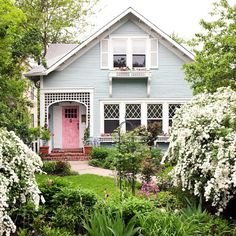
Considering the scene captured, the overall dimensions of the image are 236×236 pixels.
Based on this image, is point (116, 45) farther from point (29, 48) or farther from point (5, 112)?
point (5, 112)

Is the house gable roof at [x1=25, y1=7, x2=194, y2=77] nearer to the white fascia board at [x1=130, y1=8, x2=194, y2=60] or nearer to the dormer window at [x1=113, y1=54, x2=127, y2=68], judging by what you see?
the white fascia board at [x1=130, y1=8, x2=194, y2=60]

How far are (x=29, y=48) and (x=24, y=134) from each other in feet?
8.96

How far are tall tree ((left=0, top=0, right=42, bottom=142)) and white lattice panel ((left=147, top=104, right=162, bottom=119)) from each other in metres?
7.78

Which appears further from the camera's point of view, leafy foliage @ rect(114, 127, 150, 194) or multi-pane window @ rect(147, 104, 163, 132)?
multi-pane window @ rect(147, 104, 163, 132)

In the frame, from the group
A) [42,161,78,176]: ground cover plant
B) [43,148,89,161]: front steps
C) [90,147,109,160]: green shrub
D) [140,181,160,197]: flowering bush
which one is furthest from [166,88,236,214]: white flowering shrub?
[43,148,89,161]: front steps

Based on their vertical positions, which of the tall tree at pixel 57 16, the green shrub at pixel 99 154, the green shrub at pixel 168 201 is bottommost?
the green shrub at pixel 168 201

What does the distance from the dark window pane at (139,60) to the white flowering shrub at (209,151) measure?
36.3 ft

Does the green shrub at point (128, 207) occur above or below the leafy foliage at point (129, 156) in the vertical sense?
below

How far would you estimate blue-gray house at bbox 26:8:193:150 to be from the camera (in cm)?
1902

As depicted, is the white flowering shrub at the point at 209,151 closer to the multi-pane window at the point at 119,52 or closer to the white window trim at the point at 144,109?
the white window trim at the point at 144,109

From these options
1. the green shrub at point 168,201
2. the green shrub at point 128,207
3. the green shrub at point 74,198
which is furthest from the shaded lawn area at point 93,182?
the green shrub at point 128,207

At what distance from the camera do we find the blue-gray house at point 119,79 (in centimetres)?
1902

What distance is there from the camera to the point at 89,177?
12.8 metres

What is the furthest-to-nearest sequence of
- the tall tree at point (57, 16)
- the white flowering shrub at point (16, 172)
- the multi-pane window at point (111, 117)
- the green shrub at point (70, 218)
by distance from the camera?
the tall tree at point (57, 16) < the multi-pane window at point (111, 117) < the green shrub at point (70, 218) < the white flowering shrub at point (16, 172)
